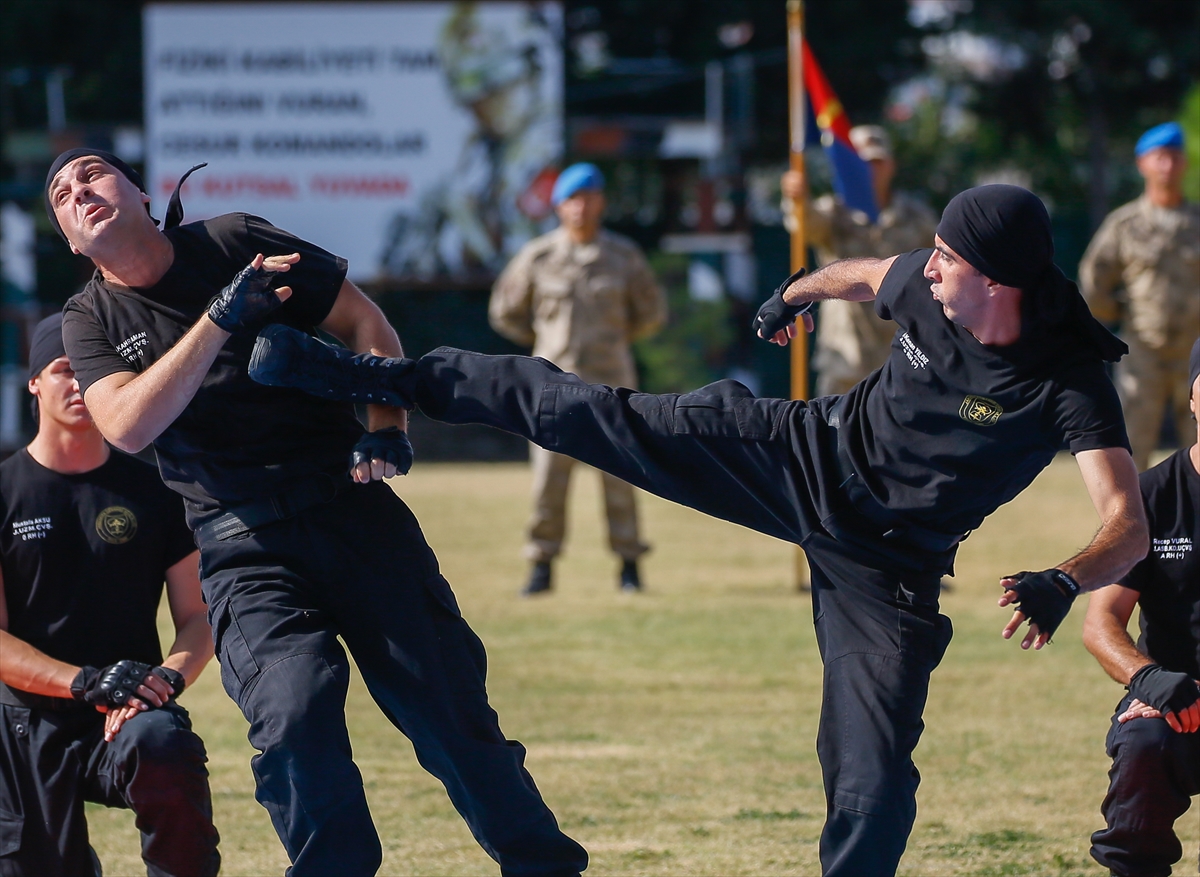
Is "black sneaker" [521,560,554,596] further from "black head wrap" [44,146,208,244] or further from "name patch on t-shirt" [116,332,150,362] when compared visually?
"name patch on t-shirt" [116,332,150,362]

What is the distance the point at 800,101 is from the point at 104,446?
6916mm

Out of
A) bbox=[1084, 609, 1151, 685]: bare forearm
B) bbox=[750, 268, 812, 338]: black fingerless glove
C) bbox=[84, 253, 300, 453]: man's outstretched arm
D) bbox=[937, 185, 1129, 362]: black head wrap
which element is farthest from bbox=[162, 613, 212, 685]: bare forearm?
bbox=[1084, 609, 1151, 685]: bare forearm

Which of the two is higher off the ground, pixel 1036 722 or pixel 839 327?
pixel 839 327

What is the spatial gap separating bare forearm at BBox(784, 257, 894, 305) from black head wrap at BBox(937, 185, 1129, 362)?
1.66ft

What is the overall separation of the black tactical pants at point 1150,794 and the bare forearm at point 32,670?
2834 millimetres

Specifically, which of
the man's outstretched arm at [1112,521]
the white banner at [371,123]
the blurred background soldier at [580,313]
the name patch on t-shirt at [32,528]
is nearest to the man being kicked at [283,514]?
the name patch on t-shirt at [32,528]

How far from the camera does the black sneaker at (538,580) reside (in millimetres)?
10586

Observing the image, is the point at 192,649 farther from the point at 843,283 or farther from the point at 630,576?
the point at 630,576

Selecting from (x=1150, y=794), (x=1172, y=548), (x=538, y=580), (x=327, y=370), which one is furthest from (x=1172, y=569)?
(x=538, y=580)

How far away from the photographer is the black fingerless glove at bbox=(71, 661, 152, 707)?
443 centimetres

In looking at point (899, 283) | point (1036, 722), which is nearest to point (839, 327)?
point (1036, 722)

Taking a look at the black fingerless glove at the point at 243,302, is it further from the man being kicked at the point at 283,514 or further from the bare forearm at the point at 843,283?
the bare forearm at the point at 843,283

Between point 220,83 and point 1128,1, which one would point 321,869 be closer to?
point 220,83

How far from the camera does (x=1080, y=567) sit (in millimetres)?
3932
